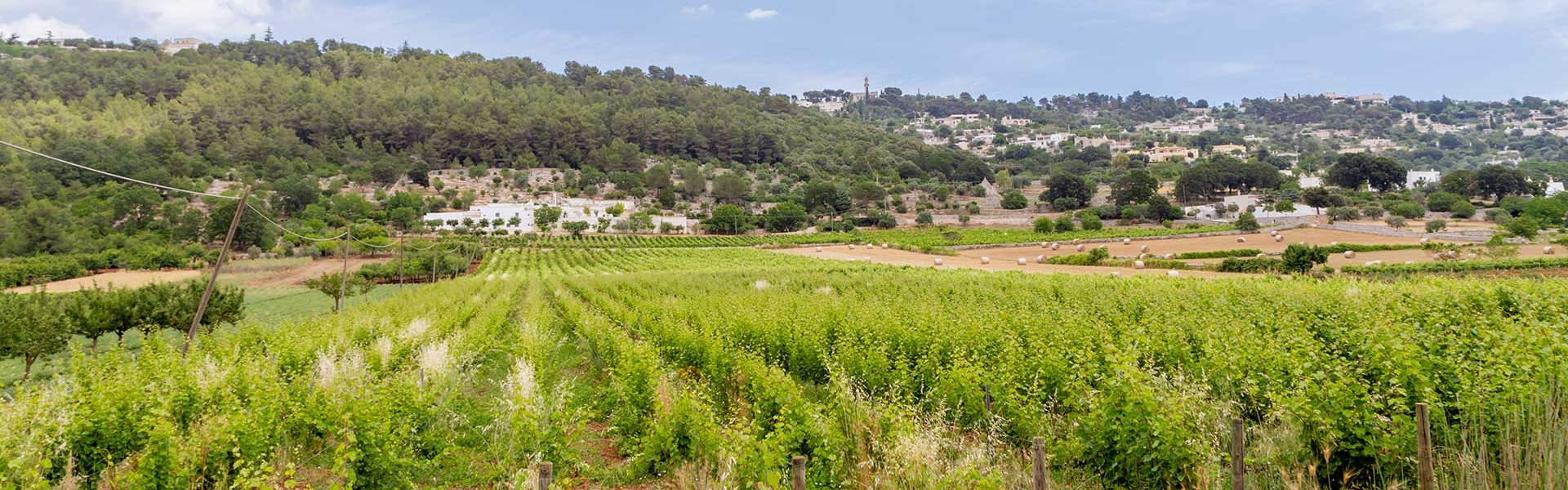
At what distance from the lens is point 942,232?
77.4 meters

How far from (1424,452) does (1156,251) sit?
50.2 metres

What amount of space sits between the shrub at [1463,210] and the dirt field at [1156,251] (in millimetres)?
32648

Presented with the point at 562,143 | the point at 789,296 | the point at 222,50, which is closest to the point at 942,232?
the point at 789,296

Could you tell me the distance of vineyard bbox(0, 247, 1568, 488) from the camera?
18.9 feet

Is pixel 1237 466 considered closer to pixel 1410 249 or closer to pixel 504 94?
pixel 1410 249

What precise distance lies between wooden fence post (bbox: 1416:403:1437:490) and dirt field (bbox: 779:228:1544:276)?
33.9m

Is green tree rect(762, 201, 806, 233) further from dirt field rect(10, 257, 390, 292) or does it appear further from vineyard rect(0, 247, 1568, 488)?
vineyard rect(0, 247, 1568, 488)

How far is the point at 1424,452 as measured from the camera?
497cm

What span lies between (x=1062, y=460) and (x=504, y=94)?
166m

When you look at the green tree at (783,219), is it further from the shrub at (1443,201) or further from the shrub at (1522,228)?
the shrub at (1443,201)

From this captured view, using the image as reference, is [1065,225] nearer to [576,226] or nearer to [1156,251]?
[1156,251]

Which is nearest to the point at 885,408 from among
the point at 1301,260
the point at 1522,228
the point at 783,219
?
the point at 1301,260

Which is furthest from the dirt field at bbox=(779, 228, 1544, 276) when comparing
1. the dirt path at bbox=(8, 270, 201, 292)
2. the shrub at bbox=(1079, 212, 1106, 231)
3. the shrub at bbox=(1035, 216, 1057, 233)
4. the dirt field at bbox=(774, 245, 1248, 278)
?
the dirt path at bbox=(8, 270, 201, 292)

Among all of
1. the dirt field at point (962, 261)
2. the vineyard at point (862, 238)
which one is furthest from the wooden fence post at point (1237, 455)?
the vineyard at point (862, 238)
